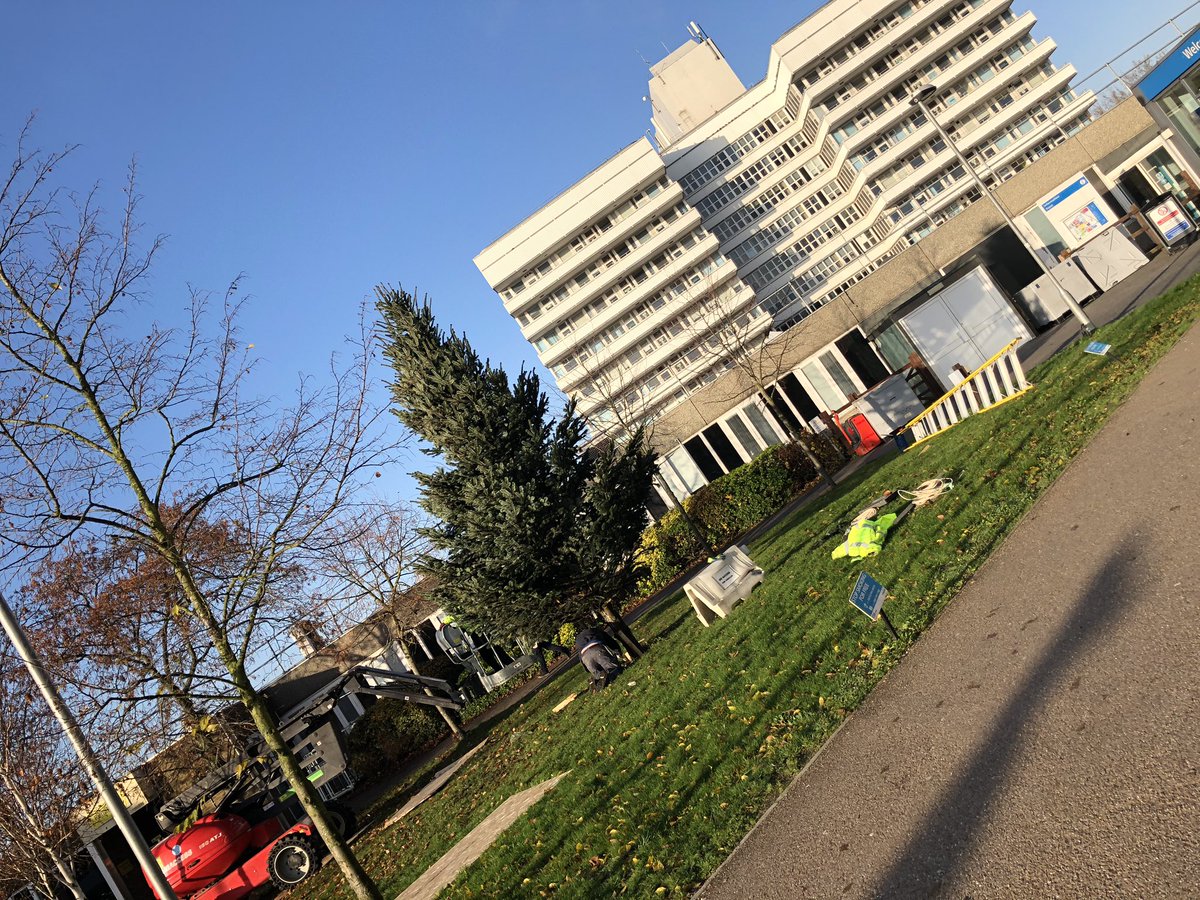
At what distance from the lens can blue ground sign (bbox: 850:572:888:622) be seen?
7441mm

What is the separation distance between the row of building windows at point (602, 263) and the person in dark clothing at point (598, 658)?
A: 4595 centimetres

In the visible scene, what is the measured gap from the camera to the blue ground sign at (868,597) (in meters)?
7.44

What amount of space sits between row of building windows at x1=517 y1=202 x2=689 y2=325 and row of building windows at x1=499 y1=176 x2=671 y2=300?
1.40 m

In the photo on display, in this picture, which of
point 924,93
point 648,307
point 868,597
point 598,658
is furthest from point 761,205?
point 868,597

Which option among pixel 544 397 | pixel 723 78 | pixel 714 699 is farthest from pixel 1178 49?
pixel 723 78

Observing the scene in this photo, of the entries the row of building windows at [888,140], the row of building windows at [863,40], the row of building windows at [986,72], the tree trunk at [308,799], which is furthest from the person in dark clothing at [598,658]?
the row of building windows at [986,72]

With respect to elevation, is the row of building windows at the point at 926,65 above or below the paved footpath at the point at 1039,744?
above

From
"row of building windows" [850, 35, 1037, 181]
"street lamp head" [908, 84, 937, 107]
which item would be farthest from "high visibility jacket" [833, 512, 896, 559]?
"row of building windows" [850, 35, 1037, 181]

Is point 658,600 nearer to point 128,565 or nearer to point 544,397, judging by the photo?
point 544,397

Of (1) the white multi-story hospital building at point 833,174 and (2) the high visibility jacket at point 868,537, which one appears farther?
(1) the white multi-story hospital building at point 833,174

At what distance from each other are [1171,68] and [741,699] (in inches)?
916

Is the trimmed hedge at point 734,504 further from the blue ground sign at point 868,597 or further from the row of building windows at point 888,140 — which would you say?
the row of building windows at point 888,140

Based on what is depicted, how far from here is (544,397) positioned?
17.7 meters

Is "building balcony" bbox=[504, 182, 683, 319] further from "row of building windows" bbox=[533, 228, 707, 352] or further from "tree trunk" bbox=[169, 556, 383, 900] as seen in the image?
"tree trunk" bbox=[169, 556, 383, 900]
